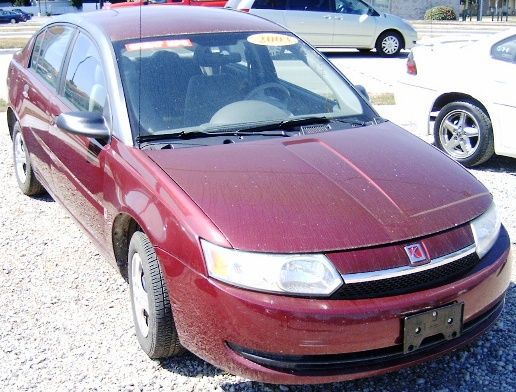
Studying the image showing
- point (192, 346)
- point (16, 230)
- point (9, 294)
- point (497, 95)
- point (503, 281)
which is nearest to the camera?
point (192, 346)

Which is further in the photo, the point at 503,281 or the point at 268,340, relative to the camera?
the point at 503,281

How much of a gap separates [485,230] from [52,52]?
335 centimetres

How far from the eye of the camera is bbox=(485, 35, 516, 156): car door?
246 inches

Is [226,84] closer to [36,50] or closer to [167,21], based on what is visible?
[167,21]

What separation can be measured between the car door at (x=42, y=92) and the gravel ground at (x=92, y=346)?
657 mm

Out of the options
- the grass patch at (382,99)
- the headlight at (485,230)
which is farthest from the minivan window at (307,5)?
the headlight at (485,230)

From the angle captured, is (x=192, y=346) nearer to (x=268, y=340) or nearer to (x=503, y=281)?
(x=268, y=340)

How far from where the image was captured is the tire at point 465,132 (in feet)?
21.2

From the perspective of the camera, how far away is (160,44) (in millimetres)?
4094

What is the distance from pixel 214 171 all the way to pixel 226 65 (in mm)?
1102

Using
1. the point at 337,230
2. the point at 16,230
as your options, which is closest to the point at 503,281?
the point at 337,230

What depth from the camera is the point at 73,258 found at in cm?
467

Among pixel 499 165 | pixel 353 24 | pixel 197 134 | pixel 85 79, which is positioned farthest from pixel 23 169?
pixel 353 24

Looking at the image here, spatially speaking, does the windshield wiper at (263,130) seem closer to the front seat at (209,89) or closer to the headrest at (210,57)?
the front seat at (209,89)
